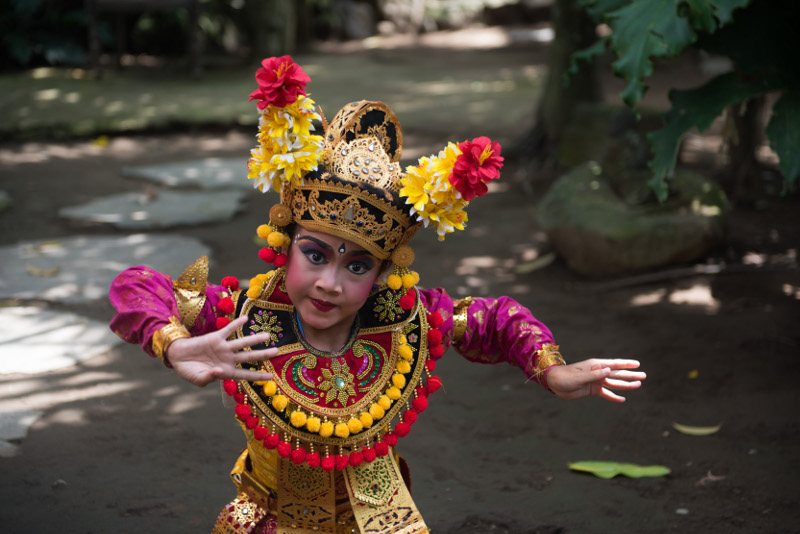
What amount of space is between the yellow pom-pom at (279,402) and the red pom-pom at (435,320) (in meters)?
0.50

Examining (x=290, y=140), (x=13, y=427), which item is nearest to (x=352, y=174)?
(x=290, y=140)

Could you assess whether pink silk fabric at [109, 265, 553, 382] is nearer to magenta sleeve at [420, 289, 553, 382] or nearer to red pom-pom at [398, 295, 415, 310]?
magenta sleeve at [420, 289, 553, 382]

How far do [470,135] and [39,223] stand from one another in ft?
15.7

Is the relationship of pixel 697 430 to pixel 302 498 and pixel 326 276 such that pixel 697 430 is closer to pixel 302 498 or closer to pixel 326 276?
pixel 302 498

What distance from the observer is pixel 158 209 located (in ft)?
23.2

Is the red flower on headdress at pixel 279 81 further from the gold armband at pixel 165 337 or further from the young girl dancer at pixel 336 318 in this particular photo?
the gold armband at pixel 165 337

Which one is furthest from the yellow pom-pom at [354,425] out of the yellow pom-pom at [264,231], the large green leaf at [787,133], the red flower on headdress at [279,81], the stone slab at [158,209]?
the stone slab at [158,209]

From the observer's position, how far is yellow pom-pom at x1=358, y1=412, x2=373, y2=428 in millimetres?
2371

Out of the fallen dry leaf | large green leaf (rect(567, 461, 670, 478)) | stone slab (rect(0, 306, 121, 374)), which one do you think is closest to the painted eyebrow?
large green leaf (rect(567, 461, 670, 478))

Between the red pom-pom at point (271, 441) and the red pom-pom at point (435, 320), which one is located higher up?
the red pom-pom at point (435, 320)

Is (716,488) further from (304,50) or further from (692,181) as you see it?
(304,50)

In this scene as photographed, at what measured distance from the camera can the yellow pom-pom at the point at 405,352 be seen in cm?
248

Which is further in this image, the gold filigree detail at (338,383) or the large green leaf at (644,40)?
the large green leaf at (644,40)

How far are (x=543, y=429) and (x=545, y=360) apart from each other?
68.3 inches
